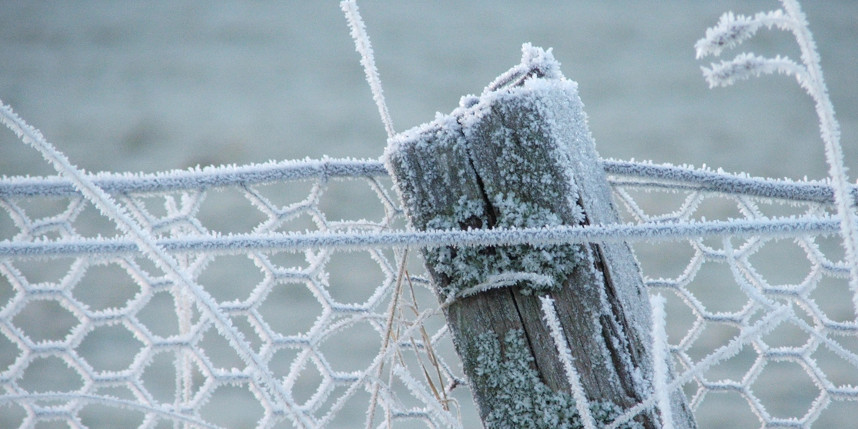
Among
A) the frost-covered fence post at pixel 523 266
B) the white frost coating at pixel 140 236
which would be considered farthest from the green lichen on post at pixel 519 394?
the white frost coating at pixel 140 236

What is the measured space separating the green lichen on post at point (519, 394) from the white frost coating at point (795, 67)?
22 centimetres

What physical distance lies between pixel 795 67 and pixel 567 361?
28 cm

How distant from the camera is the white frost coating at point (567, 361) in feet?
1.74

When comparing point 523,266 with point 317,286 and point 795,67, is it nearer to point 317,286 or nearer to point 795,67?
point 795,67

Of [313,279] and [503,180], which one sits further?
[313,279]

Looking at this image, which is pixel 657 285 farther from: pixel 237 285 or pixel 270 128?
pixel 270 128

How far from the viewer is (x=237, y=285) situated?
3.62 meters

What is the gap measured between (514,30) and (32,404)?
4383 mm

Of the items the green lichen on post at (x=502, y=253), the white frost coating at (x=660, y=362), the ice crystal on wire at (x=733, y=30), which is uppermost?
the ice crystal on wire at (x=733, y=30)

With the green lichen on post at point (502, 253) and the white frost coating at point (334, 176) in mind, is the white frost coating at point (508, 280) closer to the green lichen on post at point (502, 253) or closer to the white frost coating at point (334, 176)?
the green lichen on post at point (502, 253)

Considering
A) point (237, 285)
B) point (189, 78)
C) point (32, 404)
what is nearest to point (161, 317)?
point (237, 285)

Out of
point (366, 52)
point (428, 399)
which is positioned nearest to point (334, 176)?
point (366, 52)

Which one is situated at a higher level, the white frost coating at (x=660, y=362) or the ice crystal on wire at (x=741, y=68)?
the ice crystal on wire at (x=741, y=68)

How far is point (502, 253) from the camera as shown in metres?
0.55
